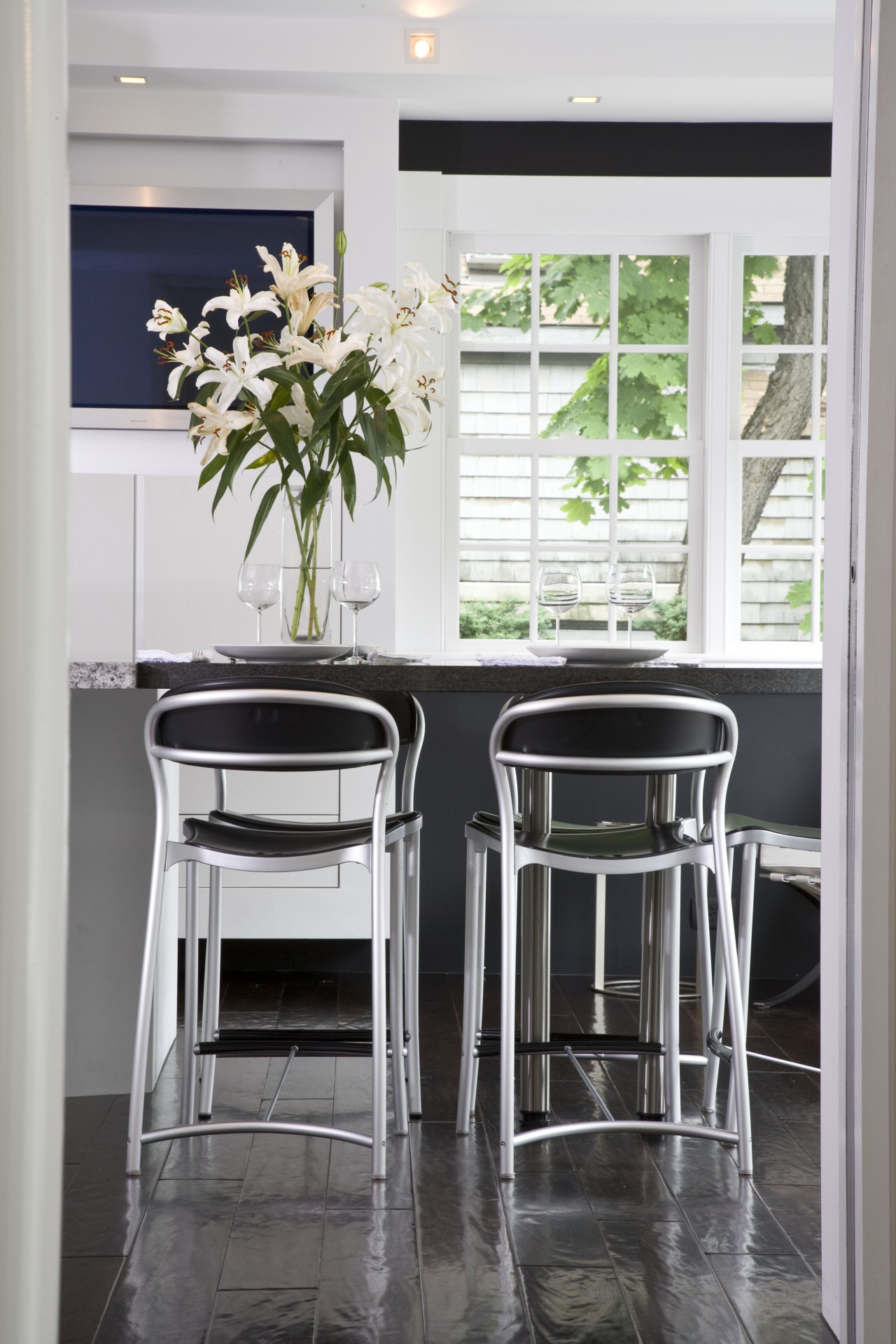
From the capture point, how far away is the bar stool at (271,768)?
2312 millimetres

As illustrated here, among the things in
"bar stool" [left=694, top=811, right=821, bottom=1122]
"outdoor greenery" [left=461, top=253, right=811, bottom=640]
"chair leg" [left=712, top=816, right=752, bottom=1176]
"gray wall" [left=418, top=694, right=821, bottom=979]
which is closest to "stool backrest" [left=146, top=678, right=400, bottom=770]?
"chair leg" [left=712, top=816, right=752, bottom=1176]

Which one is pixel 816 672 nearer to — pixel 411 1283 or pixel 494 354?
pixel 411 1283

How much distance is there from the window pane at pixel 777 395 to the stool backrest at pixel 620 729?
105 inches

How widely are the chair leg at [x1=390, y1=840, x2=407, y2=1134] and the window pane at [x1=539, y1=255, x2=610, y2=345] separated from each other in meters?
2.73

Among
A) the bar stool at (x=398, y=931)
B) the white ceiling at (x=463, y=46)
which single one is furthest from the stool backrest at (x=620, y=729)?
the white ceiling at (x=463, y=46)

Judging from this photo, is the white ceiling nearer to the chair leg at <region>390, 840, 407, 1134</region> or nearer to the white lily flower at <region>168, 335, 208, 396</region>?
the white lily flower at <region>168, 335, 208, 396</region>

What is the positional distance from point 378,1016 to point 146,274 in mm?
3045

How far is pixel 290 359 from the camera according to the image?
2680 mm

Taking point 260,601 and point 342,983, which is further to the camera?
point 342,983

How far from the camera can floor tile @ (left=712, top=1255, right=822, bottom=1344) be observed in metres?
1.83

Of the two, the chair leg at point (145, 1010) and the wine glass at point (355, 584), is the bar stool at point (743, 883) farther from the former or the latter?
the chair leg at point (145, 1010)

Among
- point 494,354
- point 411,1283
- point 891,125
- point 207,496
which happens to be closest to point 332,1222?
point 411,1283

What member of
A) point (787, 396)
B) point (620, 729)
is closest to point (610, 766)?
point (620, 729)

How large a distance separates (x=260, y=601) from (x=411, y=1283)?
1527 millimetres
